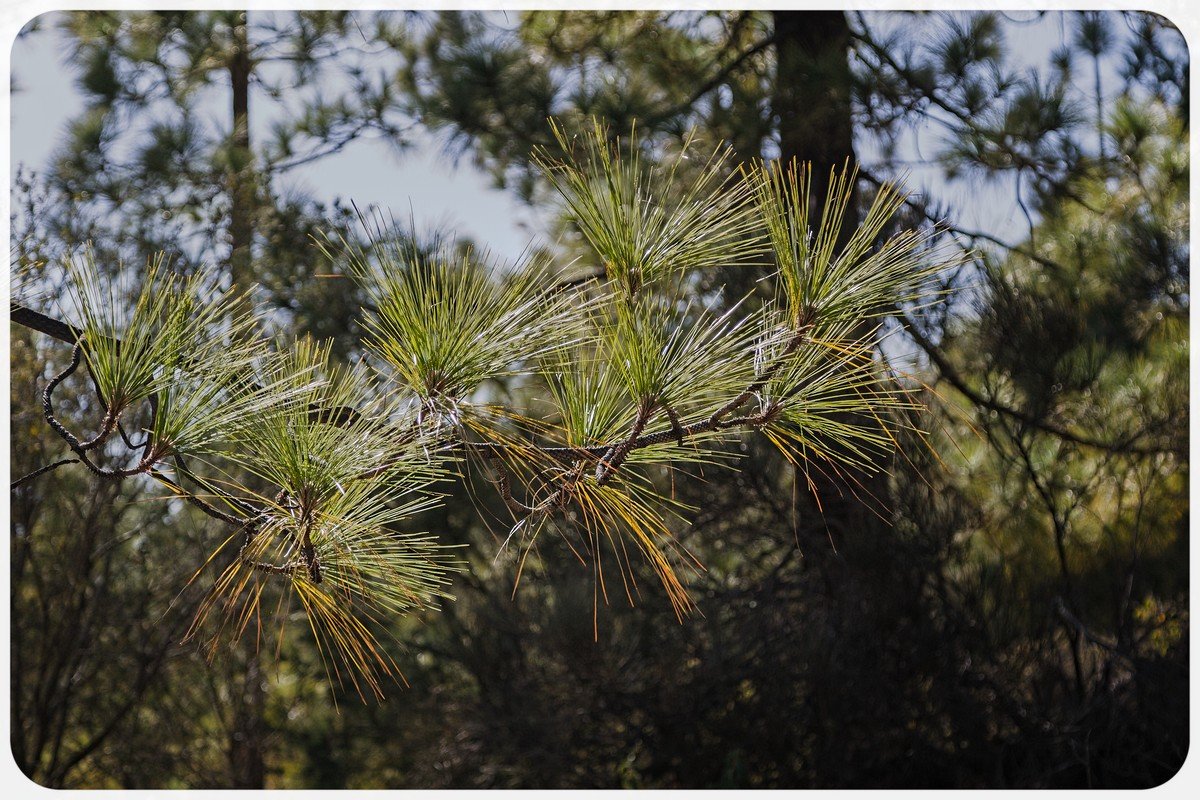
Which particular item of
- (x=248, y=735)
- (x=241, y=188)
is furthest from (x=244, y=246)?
(x=248, y=735)

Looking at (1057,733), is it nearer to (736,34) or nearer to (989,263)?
(989,263)

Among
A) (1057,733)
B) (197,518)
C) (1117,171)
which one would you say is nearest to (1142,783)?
(1057,733)

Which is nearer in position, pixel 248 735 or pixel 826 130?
pixel 826 130

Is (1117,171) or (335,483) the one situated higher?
(1117,171)

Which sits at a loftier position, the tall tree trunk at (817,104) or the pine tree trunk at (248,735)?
the tall tree trunk at (817,104)

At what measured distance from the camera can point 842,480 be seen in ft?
7.90

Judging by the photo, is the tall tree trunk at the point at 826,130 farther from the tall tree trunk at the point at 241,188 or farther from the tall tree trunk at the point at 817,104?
the tall tree trunk at the point at 241,188

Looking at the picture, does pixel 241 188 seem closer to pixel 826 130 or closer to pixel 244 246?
pixel 244 246

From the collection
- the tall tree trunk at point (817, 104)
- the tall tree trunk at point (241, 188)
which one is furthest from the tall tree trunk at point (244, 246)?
the tall tree trunk at point (817, 104)

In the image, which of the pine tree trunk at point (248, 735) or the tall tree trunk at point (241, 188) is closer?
the tall tree trunk at point (241, 188)

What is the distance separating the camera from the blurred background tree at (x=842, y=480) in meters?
2.55

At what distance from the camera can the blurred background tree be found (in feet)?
8.37

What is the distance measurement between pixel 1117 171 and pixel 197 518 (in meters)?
2.98

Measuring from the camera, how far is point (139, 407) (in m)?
3.08
